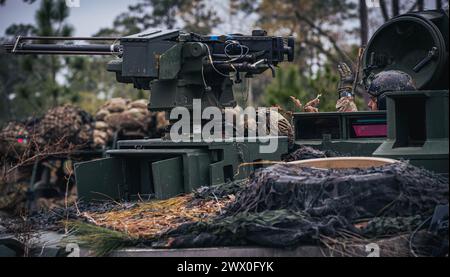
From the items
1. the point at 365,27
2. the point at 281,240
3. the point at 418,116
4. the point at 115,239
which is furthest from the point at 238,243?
the point at 365,27

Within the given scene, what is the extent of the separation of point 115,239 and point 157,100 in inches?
128

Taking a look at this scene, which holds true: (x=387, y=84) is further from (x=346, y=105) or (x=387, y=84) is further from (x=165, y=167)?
(x=165, y=167)

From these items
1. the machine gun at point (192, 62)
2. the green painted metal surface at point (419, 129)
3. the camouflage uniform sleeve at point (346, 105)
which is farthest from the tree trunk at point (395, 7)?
the green painted metal surface at point (419, 129)

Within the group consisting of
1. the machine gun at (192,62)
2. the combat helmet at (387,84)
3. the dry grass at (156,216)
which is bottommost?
the dry grass at (156,216)

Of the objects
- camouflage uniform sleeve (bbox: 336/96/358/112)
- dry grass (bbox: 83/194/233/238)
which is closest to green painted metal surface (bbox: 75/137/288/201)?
dry grass (bbox: 83/194/233/238)

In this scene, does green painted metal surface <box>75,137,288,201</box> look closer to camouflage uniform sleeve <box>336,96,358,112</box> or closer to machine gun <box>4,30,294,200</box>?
machine gun <box>4,30,294,200</box>

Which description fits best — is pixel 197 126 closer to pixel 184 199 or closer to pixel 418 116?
pixel 184 199

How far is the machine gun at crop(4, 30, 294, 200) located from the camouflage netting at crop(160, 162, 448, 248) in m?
1.74

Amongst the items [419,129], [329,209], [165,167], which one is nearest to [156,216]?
[165,167]

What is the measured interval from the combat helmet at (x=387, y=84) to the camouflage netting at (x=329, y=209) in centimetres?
200

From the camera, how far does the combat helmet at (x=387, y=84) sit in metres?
6.82

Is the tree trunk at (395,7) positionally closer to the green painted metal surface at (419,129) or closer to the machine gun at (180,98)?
the machine gun at (180,98)

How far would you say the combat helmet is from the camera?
682 centimetres

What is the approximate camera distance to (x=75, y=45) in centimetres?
928
